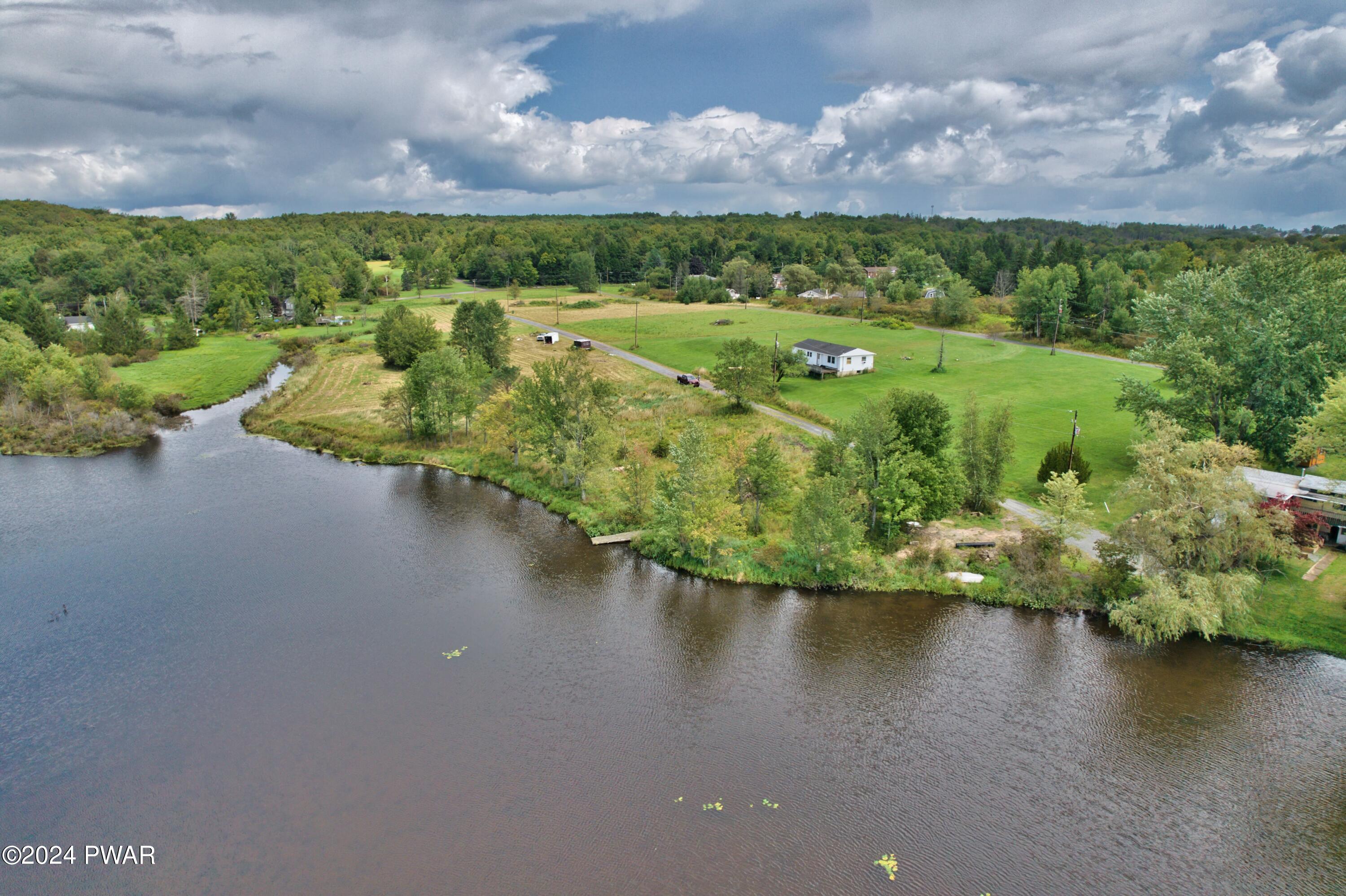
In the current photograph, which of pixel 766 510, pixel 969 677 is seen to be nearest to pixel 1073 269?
pixel 766 510

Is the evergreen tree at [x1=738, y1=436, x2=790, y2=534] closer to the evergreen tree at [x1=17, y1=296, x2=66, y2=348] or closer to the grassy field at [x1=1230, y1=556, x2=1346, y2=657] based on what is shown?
the grassy field at [x1=1230, y1=556, x2=1346, y2=657]

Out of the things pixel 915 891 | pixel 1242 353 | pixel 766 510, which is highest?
pixel 1242 353

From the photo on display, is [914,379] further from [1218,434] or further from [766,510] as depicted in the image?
[766,510]

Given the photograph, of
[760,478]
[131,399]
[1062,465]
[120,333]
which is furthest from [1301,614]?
[120,333]

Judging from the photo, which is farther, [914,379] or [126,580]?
[914,379]

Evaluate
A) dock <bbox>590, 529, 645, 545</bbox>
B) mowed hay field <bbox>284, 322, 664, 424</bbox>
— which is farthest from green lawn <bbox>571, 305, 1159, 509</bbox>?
dock <bbox>590, 529, 645, 545</bbox>

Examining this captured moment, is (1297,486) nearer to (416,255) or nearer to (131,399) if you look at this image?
(131,399)
